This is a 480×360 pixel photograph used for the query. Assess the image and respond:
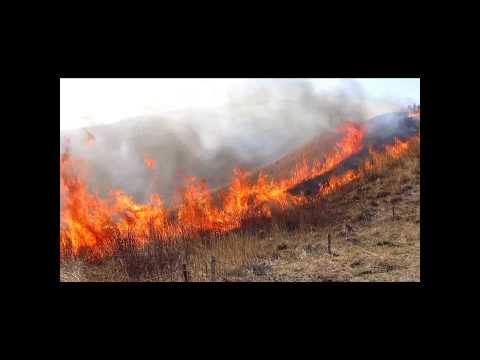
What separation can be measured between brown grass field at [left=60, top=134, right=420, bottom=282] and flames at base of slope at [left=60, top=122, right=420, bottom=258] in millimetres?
338

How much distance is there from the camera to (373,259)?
724cm

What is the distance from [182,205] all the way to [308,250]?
10.1ft

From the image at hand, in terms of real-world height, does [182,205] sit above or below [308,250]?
above

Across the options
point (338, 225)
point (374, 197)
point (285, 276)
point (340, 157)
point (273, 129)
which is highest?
point (273, 129)

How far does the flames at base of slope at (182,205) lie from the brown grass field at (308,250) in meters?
0.34

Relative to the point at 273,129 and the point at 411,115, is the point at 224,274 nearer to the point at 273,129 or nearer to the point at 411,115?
the point at 273,129

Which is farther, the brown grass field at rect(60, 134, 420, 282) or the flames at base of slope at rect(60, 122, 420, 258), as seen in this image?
the flames at base of slope at rect(60, 122, 420, 258)

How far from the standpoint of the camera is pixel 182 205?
9164 millimetres

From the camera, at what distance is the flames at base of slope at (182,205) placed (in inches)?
311

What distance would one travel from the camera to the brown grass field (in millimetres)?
6879

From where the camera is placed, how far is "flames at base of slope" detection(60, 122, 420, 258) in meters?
7.89

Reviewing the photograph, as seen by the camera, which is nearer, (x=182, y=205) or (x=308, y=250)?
(x=308, y=250)

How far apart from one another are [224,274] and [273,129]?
5.65 metres

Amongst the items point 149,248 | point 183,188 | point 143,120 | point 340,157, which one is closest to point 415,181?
point 340,157
